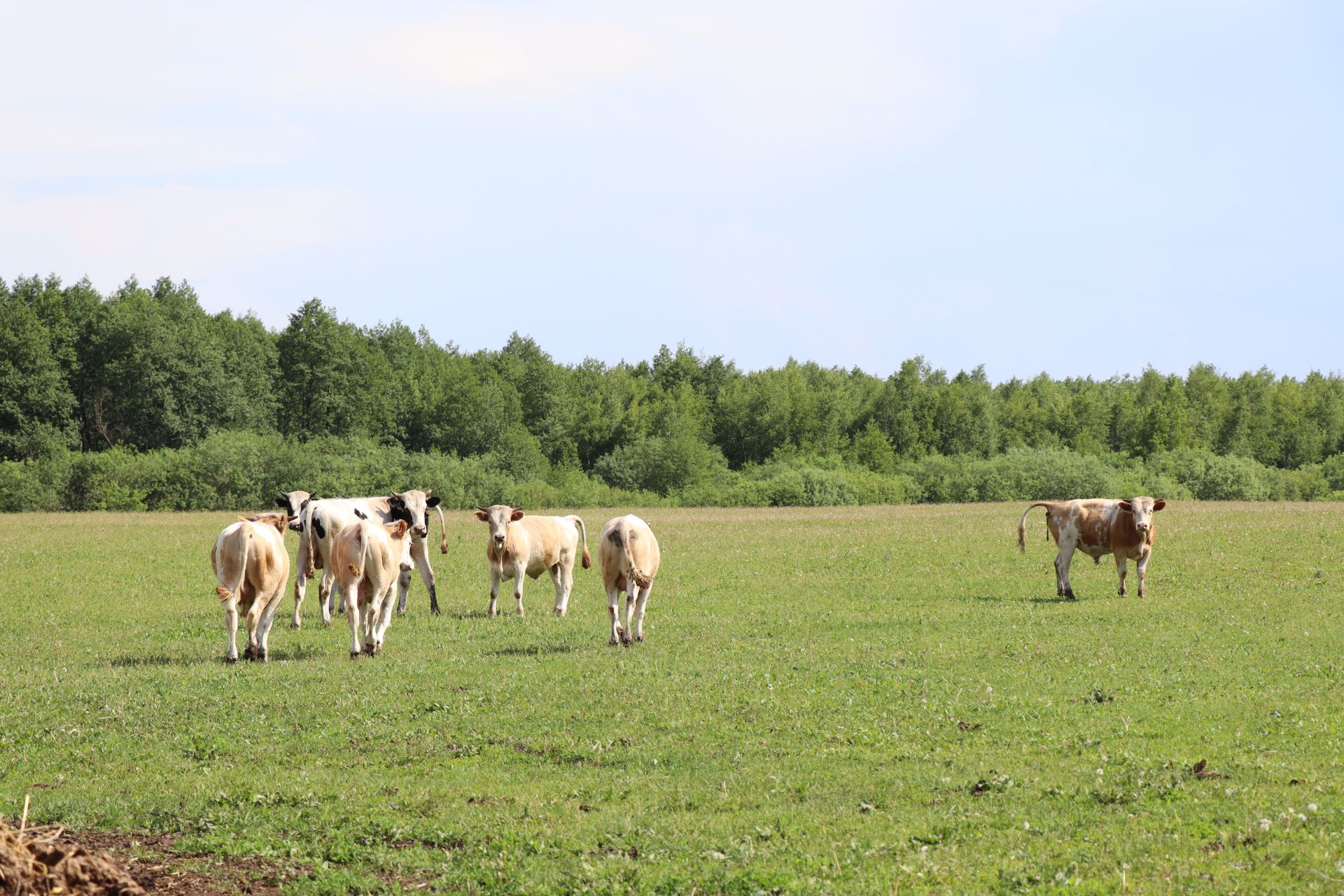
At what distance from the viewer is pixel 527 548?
82.9 feet

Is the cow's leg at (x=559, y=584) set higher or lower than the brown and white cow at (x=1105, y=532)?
lower

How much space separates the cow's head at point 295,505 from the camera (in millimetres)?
24578

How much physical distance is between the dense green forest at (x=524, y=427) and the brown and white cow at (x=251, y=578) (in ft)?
186

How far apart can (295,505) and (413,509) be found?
353cm

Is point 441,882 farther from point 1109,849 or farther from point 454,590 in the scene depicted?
point 454,590

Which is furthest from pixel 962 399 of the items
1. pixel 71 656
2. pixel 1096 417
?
pixel 71 656

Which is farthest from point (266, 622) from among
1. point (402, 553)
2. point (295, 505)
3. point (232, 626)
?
point (295, 505)

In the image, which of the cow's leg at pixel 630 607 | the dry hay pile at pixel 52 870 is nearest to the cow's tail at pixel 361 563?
the cow's leg at pixel 630 607

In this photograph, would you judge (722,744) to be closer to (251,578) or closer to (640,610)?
(640,610)

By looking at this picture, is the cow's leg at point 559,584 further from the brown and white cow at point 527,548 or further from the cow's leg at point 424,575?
the cow's leg at point 424,575

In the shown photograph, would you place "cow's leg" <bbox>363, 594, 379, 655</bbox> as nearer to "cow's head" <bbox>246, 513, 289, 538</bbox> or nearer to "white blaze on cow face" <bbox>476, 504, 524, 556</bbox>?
"cow's head" <bbox>246, 513, 289, 538</bbox>

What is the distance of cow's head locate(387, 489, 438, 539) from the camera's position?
2344 centimetres

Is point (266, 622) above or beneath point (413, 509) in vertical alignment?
beneath

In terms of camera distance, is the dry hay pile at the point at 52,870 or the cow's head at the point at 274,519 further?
the cow's head at the point at 274,519
